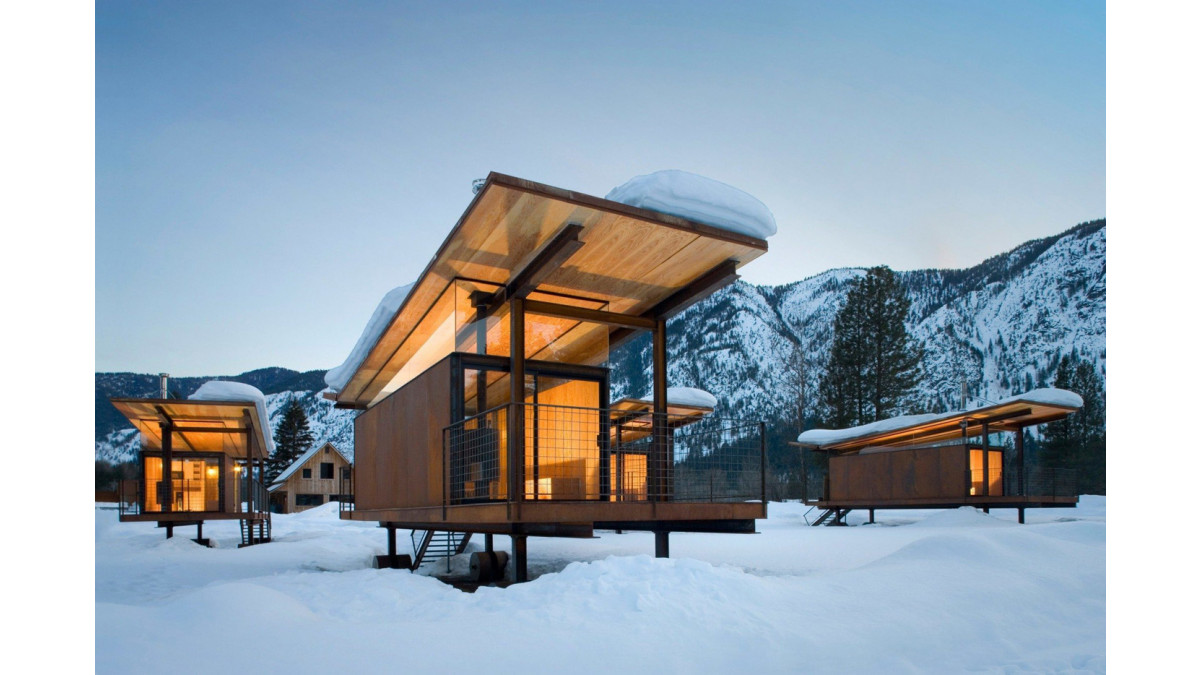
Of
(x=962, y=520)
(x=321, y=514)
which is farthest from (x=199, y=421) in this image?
(x=962, y=520)

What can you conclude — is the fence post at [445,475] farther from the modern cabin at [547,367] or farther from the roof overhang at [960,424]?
the roof overhang at [960,424]

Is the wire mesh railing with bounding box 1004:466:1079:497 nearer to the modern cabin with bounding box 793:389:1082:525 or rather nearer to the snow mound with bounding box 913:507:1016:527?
the modern cabin with bounding box 793:389:1082:525

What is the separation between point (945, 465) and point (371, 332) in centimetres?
1440

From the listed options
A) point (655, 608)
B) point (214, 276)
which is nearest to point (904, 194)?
point (214, 276)

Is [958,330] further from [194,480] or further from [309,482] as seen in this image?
[194,480]

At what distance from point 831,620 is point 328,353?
115 metres

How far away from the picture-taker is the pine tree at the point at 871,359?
114 ft

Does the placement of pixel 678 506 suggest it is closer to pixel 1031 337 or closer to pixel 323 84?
pixel 323 84

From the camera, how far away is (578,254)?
7445 mm
